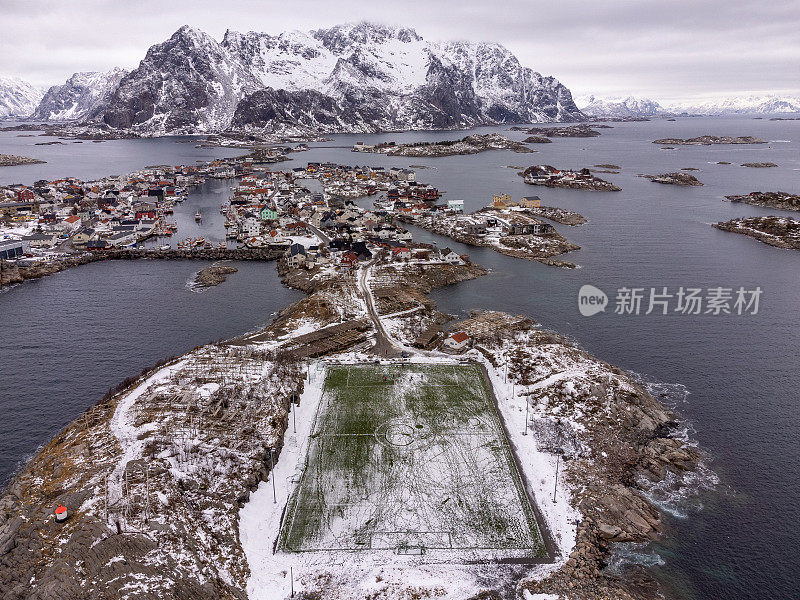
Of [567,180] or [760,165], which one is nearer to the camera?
[567,180]

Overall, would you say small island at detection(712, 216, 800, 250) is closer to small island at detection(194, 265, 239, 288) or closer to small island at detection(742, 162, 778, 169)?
small island at detection(194, 265, 239, 288)

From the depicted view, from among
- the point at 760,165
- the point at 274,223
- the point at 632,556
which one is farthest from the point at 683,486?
the point at 760,165

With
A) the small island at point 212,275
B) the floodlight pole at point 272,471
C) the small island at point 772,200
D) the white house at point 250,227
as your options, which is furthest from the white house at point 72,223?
the small island at point 772,200

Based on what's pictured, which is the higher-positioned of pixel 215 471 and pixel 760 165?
pixel 760 165

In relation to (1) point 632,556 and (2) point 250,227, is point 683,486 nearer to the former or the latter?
(1) point 632,556

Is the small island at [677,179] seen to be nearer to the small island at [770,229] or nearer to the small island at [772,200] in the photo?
the small island at [772,200]

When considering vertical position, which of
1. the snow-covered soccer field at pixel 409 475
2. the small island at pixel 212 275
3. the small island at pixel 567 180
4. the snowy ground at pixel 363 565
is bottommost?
the snowy ground at pixel 363 565
